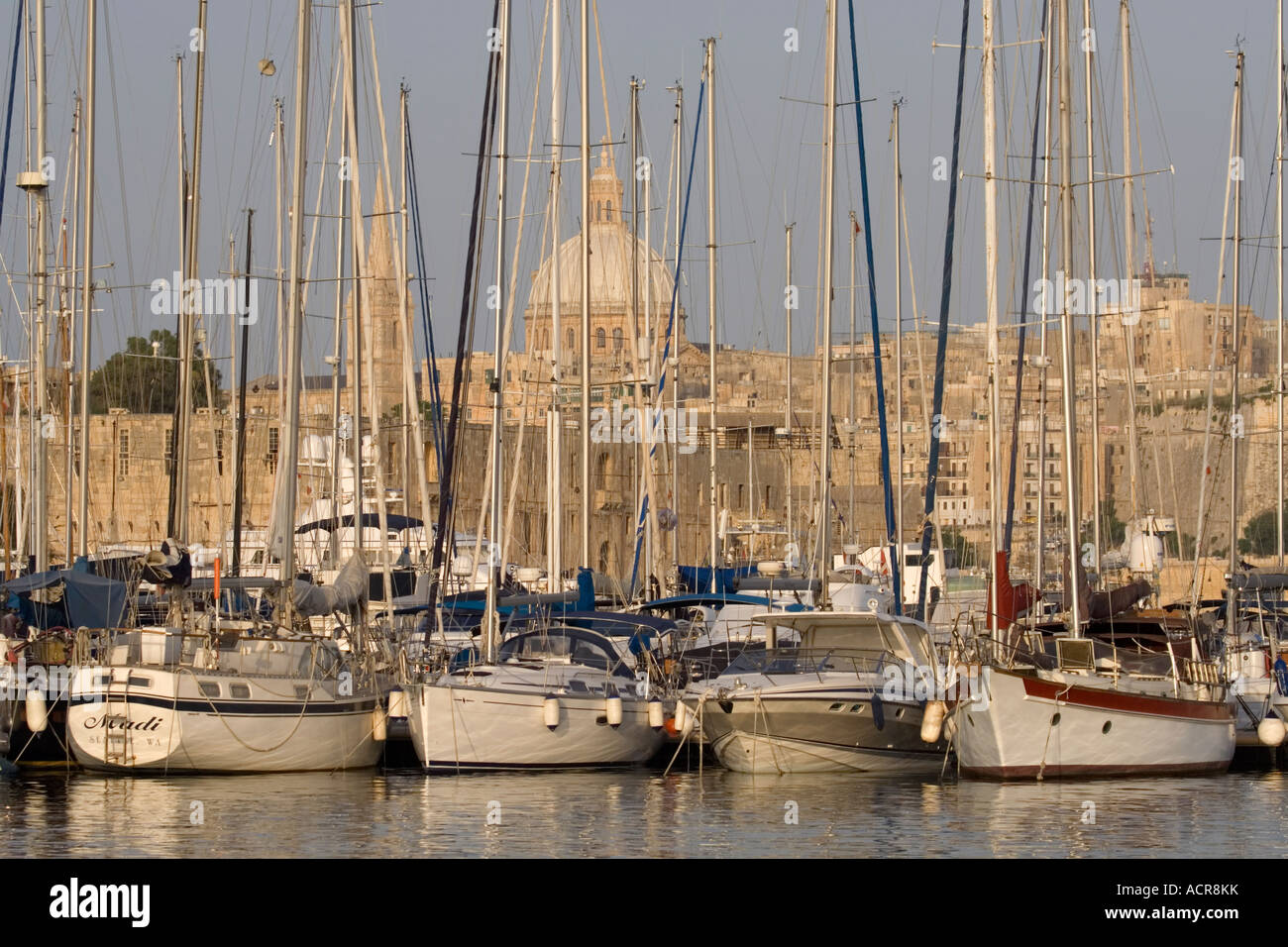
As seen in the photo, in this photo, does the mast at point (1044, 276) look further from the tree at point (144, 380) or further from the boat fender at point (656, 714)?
the tree at point (144, 380)

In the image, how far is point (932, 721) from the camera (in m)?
20.0

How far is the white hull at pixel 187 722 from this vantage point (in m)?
19.9

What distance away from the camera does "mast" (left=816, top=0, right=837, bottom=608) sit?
23609 mm

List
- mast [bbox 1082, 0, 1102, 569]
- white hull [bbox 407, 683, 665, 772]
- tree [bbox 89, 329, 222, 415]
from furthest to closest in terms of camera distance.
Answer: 1. tree [bbox 89, 329, 222, 415]
2. mast [bbox 1082, 0, 1102, 569]
3. white hull [bbox 407, 683, 665, 772]

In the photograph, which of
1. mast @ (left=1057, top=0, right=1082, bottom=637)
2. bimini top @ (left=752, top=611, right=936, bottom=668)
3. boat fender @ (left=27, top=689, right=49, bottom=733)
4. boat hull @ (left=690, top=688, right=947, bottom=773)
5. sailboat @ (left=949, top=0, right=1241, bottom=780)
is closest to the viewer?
sailboat @ (left=949, top=0, right=1241, bottom=780)

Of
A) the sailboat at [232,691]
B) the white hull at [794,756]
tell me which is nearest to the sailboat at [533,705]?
the sailboat at [232,691]

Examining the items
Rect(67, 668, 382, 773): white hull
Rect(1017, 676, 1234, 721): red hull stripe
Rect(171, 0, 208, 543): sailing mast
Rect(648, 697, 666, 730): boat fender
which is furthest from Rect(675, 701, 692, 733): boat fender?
Rect(171, 0, 208, 543): sailing mast

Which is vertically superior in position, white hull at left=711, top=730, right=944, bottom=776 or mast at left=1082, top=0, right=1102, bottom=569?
mast at left=1082, top=0, right=1102, bottom=569

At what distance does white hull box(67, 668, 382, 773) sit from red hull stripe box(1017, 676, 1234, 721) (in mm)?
7060

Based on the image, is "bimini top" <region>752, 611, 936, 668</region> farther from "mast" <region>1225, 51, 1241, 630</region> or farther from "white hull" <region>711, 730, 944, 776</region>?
"mast" <region>1225, 51, 1241, 630</region>

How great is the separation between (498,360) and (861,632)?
211 inches

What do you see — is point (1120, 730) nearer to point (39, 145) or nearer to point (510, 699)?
point (510, 699)

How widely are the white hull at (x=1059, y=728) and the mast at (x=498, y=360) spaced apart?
5064mm

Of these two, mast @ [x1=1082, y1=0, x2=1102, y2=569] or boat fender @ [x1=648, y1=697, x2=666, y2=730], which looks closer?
boat fender @ [x1=648, y1=697, x2=666, y2=730]
